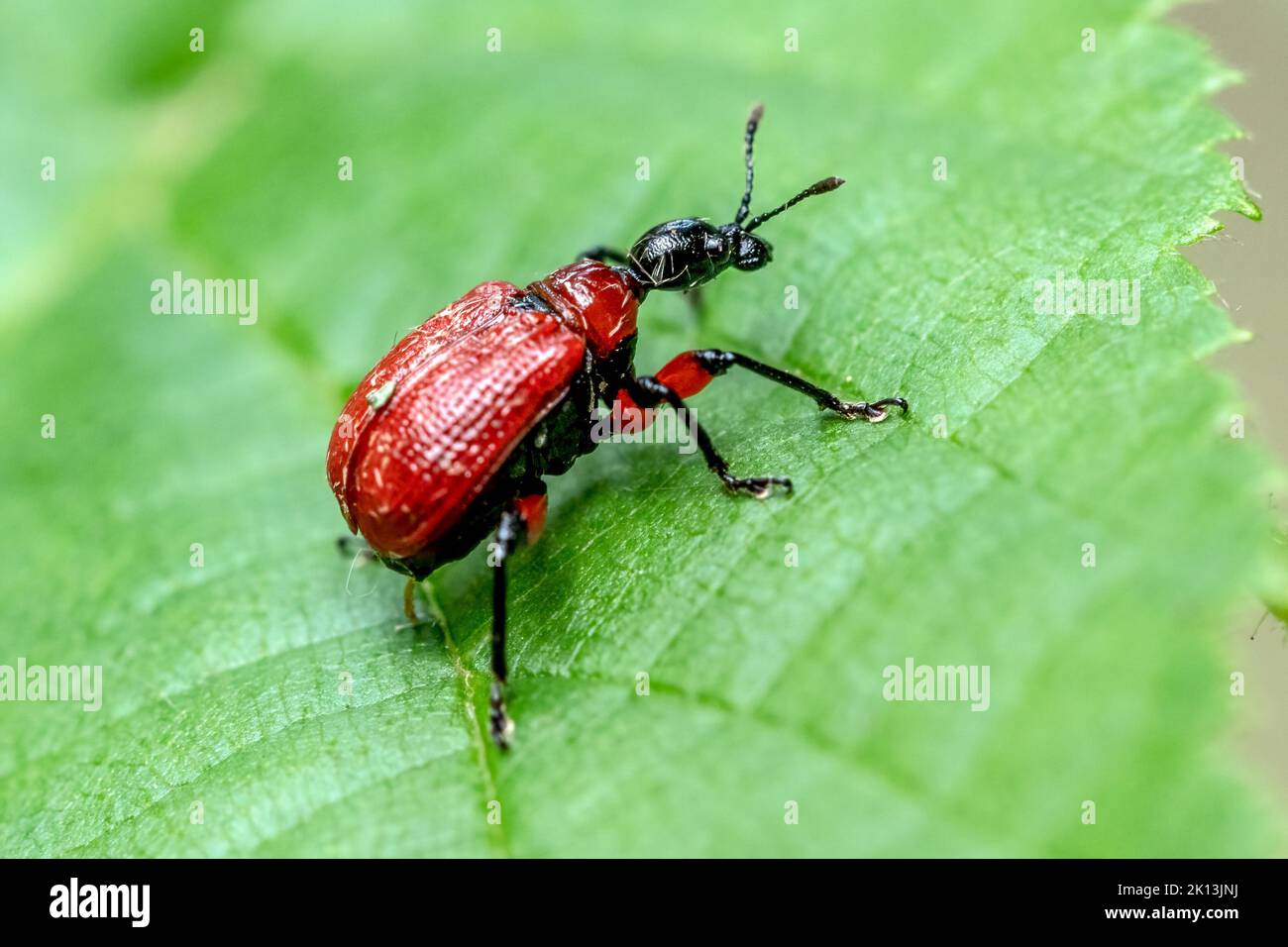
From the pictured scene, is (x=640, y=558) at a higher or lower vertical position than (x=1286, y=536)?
lower

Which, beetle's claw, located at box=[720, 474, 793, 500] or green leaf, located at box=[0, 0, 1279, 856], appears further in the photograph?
beetle's claw, located at box=[720, 474, 793, 500]

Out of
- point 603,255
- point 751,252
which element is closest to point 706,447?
point 751,252

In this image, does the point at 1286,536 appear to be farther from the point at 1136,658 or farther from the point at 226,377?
the point at 226,377

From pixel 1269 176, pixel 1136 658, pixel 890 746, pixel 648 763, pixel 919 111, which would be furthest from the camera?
pixel 1269 176

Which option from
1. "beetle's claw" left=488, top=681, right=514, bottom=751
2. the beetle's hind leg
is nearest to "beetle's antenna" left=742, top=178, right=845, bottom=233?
the beetle's hind leg

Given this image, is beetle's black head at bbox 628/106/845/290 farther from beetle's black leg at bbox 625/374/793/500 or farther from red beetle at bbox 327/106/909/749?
beetle's black leg at bbox 625/374/793/500

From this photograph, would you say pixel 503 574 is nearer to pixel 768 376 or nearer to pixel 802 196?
pixel 768 376
